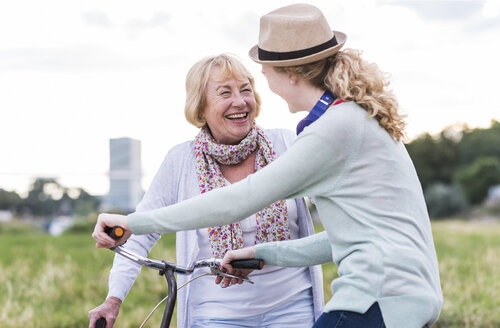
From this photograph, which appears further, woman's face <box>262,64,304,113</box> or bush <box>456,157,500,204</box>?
bush <box>456,157,500,204</box>

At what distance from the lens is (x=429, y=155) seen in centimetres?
3950

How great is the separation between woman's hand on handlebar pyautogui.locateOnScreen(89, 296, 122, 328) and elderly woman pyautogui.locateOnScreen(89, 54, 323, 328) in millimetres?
12

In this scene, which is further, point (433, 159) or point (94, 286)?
point (433, 159)

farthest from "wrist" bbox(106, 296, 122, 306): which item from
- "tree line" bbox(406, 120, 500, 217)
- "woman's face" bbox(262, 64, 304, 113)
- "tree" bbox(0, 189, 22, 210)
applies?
"tree line" bbox(406, 120, 500, 217)

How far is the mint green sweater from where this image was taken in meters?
1.88

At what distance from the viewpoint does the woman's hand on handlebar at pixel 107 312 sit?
107 inches

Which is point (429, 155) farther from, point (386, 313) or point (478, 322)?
point (386, 313)

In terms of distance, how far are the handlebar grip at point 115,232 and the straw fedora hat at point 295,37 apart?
2.46ft

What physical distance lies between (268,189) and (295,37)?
571mm

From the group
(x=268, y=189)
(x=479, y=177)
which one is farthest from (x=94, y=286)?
(x=479, y=177)

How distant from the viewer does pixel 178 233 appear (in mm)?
3094

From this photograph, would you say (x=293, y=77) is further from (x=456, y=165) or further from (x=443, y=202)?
(x=456, y=165)

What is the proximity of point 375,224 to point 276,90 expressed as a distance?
1.96 feet

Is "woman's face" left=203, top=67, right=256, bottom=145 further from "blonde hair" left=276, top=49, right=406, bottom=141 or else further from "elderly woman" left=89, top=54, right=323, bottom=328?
"blonde hair" left=276, top=49, right=406, bottom=141
